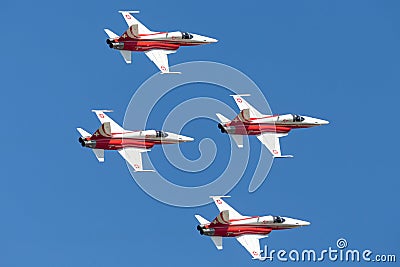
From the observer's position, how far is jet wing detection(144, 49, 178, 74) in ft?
262

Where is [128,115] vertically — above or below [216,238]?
above

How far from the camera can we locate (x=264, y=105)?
270ft

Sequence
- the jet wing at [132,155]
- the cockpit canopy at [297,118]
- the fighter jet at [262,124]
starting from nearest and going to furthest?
1. the jet wing at [132,155]
2. the fighter jet at [262,124]
3. the cockpit canopy at [297,118]

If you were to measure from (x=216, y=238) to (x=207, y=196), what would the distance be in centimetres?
276

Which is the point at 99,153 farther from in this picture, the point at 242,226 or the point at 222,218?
the point at 242,226

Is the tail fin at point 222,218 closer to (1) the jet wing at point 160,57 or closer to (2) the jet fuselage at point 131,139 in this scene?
(2) the jet fuselage at point 131,139

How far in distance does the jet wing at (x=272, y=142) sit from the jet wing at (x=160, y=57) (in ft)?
25.4

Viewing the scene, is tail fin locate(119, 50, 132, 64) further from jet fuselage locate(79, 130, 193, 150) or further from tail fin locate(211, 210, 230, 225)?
tail fin locate(211, 210, 230, 225)

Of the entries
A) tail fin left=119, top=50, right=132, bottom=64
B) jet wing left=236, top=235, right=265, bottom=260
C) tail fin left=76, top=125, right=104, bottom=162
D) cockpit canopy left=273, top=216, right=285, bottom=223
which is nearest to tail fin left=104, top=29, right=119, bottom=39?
tail fin left=119, top=50, right=132, bottom=64

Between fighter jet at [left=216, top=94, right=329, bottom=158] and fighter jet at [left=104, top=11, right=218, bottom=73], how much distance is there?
15.7 feet

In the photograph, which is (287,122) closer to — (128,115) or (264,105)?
(264,105)

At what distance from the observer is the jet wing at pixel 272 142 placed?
81.4m

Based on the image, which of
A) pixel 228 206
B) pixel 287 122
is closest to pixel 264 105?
pixel 287 122

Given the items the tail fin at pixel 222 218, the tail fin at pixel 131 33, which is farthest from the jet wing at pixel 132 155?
the tail fin at pixel 131 33
